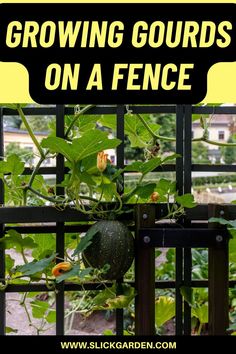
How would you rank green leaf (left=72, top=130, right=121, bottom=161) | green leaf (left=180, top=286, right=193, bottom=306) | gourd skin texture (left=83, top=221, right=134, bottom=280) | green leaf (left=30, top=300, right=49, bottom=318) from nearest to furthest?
1. green leaf (left=72, top=130, right=121, bottom=161)
2. gourd skin texture (left=83, top=221, right=134, bottom=280)
3. green leaf (left=180, top=286, right=193, bottom=306)
4. green leaf (left=30, top=300, right=49, bottom=318)

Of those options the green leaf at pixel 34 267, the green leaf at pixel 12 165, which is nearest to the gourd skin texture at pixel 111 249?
the green leaf at pixel 34 267

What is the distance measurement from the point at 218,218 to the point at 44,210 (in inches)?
17.6

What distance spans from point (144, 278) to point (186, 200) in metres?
0.23

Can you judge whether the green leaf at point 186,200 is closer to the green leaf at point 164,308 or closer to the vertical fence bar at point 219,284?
the vertical fence bar at point 219,284

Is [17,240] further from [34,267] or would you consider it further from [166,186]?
[166,186]

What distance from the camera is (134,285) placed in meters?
1.21

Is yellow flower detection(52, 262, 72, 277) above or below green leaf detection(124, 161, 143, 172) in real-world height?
below

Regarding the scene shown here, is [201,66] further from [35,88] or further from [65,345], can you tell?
[65,345]

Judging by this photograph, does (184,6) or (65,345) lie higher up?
(184,6)

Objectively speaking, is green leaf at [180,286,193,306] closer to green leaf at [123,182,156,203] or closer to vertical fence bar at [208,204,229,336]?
vertical fence bar at [208,204,229,336]

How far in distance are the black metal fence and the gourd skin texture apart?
41mm

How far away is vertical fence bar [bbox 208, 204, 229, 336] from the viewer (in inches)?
44.4

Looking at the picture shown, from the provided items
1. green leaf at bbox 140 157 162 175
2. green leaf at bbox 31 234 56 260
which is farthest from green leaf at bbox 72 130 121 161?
green leaf at bbox 31 234 56 260

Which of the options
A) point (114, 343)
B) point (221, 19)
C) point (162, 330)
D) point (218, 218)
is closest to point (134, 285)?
point (114, 343)
